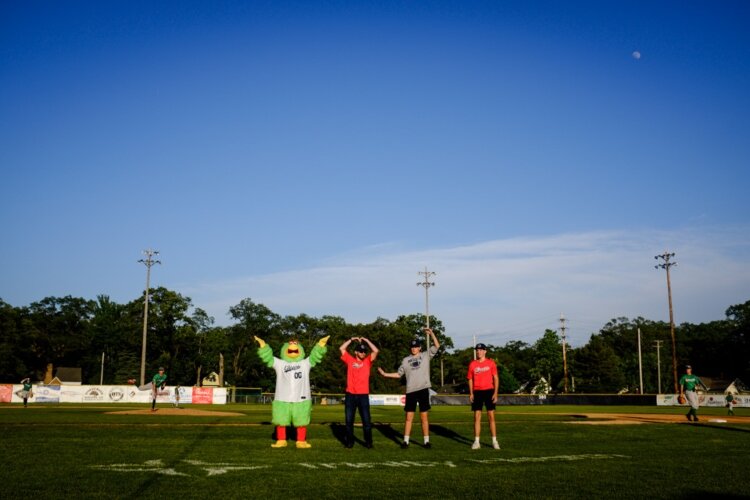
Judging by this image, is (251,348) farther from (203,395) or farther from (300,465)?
(300,465)

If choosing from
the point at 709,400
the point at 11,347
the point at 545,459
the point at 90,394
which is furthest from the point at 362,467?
the point at 11,347

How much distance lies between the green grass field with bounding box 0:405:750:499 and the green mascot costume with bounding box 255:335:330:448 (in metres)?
0.60

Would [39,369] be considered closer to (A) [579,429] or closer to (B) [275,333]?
(B) [275,333]

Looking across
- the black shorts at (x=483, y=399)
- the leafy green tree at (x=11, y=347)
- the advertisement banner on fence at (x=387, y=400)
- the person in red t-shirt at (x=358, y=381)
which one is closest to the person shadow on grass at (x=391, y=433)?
the person in red t-shirt at (x=358, y=381)

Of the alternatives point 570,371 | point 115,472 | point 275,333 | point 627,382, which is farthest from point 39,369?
point 115,472

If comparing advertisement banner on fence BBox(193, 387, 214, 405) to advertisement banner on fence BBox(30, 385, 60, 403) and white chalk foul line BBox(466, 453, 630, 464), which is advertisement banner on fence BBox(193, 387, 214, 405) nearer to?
advertisement banner on fence BBox(30, 385, 60, 403)

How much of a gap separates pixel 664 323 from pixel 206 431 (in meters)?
164

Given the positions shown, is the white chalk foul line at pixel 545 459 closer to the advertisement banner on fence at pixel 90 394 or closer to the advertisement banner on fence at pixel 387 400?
the advertisement banner on fence at pixel 90 394

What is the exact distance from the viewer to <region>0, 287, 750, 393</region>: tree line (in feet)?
314

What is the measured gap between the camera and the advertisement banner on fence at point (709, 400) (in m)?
56.9

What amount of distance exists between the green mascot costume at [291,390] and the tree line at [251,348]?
264ft

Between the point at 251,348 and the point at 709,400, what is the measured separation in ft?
245

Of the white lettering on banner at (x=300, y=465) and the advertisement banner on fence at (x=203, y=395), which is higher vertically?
the white lettering on banner at (x=300, y=465)

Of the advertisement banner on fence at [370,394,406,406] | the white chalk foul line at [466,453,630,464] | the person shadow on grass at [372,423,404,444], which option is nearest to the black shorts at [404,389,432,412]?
the person shadow on grass at [372,423,404,444]
